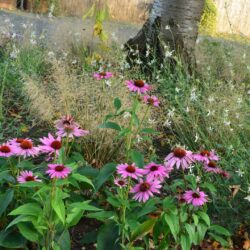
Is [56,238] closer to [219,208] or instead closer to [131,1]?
[219,208]

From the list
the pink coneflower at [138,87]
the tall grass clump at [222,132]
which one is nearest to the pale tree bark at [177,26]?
the tall grass clump at [222,132]

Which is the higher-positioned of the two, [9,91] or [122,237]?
[122,237]

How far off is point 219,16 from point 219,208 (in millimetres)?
14081

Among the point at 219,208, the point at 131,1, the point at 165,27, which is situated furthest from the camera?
the point at 131,1

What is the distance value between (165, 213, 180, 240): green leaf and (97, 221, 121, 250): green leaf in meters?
0.28

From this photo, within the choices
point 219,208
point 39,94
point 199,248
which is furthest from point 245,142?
point 39,94

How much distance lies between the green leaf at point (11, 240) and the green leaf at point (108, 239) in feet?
1.14

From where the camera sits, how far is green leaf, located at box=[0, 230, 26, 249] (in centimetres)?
247

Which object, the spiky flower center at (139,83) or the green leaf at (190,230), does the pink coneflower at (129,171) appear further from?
the spiky flower center at (139,83)

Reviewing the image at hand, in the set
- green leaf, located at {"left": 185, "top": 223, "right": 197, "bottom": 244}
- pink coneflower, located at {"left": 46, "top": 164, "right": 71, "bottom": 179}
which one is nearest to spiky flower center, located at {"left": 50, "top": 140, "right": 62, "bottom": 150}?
pink coneflower, located at {"left": 46, "top": 164, "right": 71, "bottom": 179}

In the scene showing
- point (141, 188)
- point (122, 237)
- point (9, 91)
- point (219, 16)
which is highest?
point (141, 188)

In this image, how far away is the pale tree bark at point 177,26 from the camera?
5914 millimetres

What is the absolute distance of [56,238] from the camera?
2.51m

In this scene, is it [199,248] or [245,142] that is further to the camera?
[245,142]
